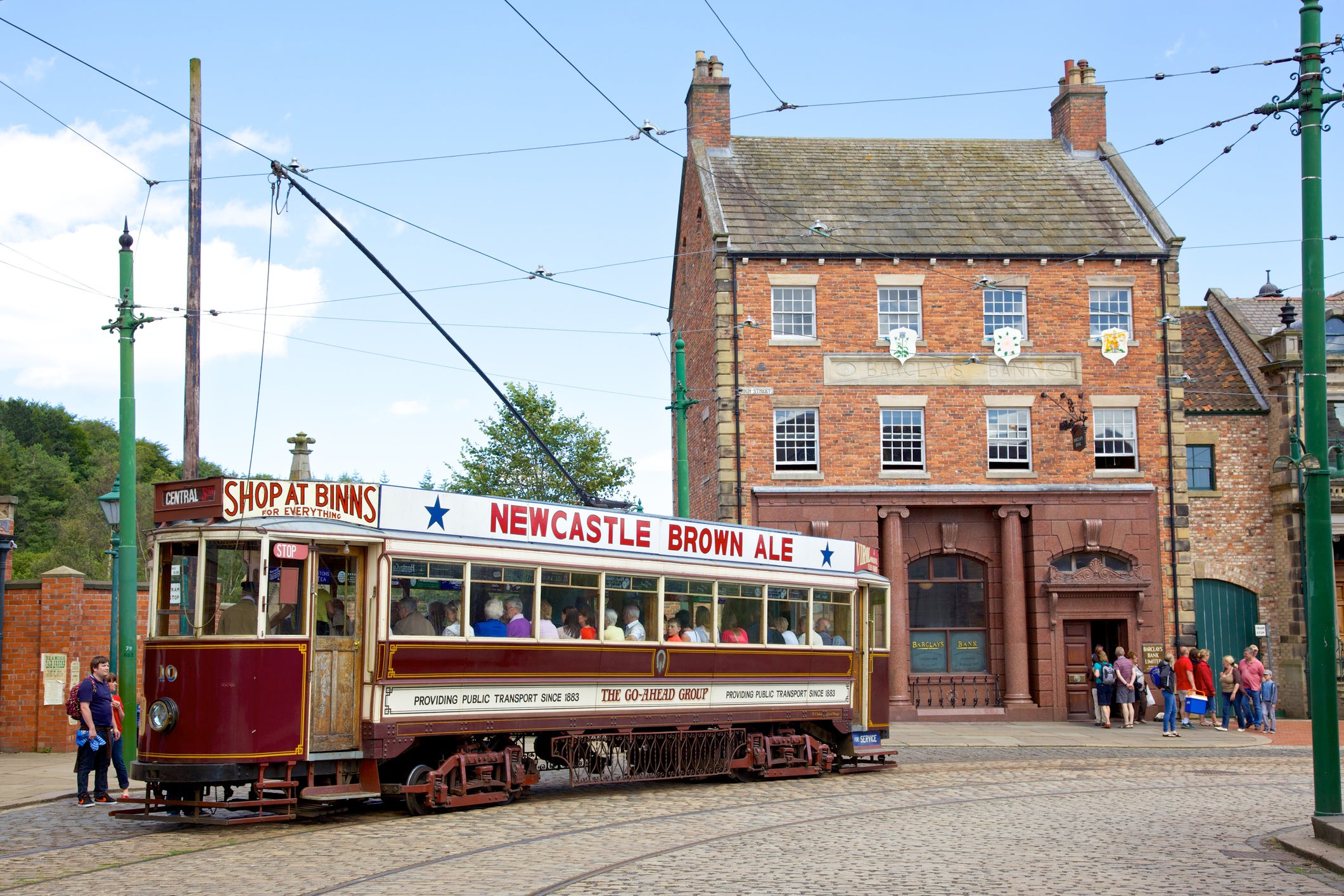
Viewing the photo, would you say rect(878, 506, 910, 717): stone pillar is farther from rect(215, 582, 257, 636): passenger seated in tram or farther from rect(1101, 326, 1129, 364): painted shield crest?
rect(215, 582, 257, 636): passenger seated in tram

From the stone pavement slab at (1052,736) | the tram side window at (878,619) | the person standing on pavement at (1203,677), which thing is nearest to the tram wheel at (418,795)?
the tram side window at (878,619)

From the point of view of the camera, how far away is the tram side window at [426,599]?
13203 millimetres

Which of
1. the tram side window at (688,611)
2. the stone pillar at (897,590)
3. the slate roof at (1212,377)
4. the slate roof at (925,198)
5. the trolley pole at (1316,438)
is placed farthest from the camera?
the slate roof at (1212,377)

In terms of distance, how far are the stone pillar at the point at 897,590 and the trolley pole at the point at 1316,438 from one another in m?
16.0

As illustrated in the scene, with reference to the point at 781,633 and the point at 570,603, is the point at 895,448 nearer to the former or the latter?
the point at 781,633

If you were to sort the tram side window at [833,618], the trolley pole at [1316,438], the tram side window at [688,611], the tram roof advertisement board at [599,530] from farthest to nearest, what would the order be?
1. the tram side window at [833,618]
2. the tram side window at [688,611]
3. the tram roof advertisement board at [599,530]
4. the trolley pole at [1316,438]

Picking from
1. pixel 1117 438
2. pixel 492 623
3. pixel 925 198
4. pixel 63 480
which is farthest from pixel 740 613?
pixel 63 480

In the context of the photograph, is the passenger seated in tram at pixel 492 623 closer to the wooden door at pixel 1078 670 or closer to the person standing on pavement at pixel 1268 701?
the wooden door at pixel 1078 670

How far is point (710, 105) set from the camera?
31.8m

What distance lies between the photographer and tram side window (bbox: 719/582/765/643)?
55.1 feet

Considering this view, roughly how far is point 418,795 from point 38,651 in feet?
33.7

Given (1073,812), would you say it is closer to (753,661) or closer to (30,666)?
(753,661)

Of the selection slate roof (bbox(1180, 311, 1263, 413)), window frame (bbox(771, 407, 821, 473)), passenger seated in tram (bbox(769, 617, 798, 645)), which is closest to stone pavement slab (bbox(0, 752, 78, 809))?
passenger seated in tram (bbox(769, 617, 798, 645))

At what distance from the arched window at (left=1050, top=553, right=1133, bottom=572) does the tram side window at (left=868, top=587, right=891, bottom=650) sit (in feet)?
34.0
